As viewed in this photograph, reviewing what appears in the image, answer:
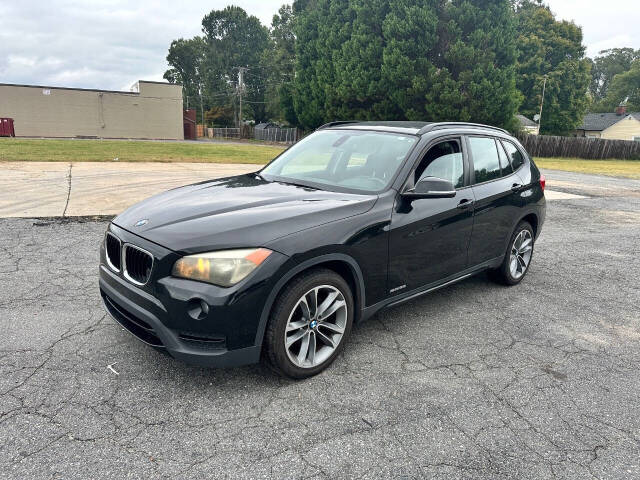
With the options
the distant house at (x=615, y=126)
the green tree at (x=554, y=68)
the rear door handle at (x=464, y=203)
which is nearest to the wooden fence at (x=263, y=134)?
the green tree at (x=554, y=68)

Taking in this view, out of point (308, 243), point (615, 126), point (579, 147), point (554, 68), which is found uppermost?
point (554, 68)

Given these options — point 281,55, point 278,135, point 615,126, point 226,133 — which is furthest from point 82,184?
point 615,126

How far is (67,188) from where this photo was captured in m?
9.92

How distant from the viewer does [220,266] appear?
266cm

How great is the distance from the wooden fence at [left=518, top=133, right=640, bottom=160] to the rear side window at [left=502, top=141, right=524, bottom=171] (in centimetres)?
3409

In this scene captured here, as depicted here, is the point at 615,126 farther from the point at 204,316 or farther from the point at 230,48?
the point at 204,316

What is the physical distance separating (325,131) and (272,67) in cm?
6377

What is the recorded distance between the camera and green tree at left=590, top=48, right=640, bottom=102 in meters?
90.7

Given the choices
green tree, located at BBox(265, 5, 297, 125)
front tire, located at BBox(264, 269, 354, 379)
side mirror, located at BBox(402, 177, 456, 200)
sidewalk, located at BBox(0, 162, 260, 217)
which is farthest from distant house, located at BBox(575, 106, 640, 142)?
front tire, located at BBox(264, 269, 354, 379)

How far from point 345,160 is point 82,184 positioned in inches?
336

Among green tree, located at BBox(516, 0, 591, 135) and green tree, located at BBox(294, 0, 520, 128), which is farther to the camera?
green tree, located at BBox(516, 0, 591, 135)

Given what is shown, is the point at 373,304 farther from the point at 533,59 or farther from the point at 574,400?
the point at 533,59

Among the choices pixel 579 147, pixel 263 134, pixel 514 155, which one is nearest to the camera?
pixel 514 155

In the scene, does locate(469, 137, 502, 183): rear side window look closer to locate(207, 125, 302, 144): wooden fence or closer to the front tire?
the front tire
